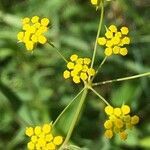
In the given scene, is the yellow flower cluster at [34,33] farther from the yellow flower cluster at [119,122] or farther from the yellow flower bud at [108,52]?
the yellow flower cluster at [119,122]

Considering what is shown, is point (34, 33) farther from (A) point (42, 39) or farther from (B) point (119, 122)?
(B) point (119, 122)

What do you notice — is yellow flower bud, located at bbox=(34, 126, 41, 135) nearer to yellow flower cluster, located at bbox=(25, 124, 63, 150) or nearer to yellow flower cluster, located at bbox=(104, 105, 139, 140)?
yellow flower cluster, located at bbox=(25, 124, 63, 150)

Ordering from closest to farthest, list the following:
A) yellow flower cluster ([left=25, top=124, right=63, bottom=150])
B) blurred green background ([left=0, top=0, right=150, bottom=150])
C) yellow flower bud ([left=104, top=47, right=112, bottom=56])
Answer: yellow flower cluster ([left=25, top=124, right=63, bottom=150]), yellow flower bud ([left=104, top=47, right=112, bottom=56]), blurred green background ([left=0, top=0, right=150, bottom=150])

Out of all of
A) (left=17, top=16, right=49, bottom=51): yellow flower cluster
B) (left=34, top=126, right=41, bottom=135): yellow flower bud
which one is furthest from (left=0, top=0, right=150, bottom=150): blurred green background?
(left=34, top=126, right=41, bottom=135): yellow flower bud

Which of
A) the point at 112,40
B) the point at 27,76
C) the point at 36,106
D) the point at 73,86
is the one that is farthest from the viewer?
the point at 73,86

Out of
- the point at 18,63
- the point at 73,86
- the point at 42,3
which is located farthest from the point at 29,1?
the point at 73,86

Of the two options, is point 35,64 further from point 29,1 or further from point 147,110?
point 147,110

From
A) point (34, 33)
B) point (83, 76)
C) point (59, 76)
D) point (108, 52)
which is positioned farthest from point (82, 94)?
point (59, 76)
